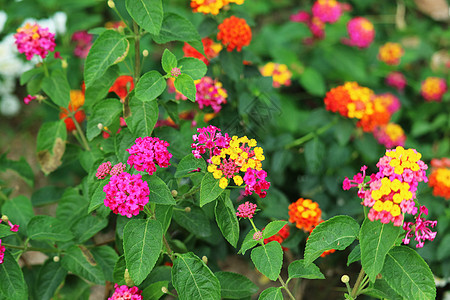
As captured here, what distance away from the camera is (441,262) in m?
2.07

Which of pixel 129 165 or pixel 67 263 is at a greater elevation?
pixel 129 165

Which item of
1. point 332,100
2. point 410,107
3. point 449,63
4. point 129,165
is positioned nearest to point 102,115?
point 129,165

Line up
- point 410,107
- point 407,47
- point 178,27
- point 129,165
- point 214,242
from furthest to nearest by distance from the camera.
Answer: point 407,47 → point 410,107 → point 214,242 → point 178,27 → point 129,165

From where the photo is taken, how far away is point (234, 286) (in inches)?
63.6

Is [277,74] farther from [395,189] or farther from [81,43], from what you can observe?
[395,189]

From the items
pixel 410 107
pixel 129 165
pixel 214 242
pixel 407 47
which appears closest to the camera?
pixel 129 165

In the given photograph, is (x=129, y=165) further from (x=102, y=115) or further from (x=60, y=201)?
(x=60, y=201)

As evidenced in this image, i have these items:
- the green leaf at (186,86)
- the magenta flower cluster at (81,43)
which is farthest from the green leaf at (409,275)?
the magenta flower cluster at (81,43)

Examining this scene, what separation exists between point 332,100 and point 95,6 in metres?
2.07

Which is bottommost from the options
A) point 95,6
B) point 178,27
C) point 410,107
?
point 410,107

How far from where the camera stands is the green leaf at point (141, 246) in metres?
1.34

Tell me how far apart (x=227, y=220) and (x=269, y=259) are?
18cm

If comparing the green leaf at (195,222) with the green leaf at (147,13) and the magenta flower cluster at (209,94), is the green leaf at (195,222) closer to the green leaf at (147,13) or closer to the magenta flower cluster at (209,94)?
the magenta flower cluster at (209,94)

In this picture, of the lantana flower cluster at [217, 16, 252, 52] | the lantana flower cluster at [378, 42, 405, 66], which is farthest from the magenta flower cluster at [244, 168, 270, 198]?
the lantana flower cluster at [378, 42, 405, 66]
